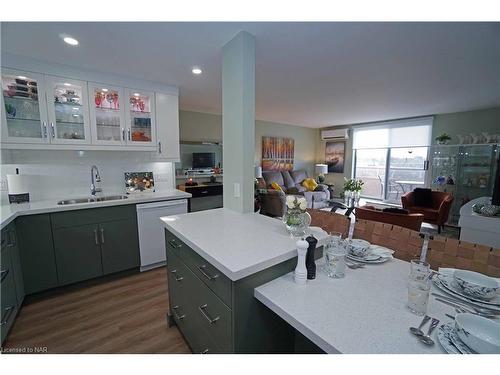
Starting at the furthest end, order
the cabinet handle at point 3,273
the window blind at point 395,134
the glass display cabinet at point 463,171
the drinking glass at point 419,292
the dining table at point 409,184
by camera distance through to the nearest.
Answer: the dining table at point 409,184, the window blind at point 395,134, the glass display cabinet at point 463,171, the cabinet handle at point 3,273, the drinking glass at point 419,292

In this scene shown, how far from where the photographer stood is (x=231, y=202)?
1.95 metres

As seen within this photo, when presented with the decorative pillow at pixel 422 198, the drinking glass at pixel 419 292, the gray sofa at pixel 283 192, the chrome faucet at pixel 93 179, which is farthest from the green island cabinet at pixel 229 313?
the decorative pillow at pixel 422 198

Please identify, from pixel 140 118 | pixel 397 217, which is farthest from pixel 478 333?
pixel 140 118

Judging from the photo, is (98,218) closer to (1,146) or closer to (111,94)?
(1,146)

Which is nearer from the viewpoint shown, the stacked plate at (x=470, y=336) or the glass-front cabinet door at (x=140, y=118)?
the stacked plate at (x=470, y=336)

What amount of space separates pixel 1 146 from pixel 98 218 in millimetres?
1053

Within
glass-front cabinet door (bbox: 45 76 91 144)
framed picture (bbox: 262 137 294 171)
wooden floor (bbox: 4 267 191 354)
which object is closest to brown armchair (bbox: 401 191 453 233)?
framed picture (bbox: 262 137 294 171)

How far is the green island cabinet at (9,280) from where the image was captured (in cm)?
165

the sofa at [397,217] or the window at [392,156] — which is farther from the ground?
the window at [392,156]

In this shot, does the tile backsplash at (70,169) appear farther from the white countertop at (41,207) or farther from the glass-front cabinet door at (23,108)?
the glass-front cabinet door at (23,108)

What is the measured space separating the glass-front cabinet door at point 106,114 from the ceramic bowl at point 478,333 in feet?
10.4

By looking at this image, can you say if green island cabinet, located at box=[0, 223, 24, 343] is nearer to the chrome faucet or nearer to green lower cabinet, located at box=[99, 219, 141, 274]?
green lower cabinet, located at box=[99, 219, 141, 274]

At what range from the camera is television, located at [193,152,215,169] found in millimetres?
4595
